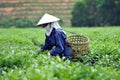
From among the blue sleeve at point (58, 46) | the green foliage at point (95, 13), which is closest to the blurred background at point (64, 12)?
the green foliage at point (95, 13)

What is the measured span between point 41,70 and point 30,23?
35.4m

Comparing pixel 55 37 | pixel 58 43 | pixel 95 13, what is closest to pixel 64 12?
pixel 95 13

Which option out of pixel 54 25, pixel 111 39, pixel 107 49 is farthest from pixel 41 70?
→ pixel 111 39

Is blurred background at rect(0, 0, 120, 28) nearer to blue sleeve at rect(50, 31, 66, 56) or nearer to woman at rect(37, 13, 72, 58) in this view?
woman at rect(37, 13, 72, 58)

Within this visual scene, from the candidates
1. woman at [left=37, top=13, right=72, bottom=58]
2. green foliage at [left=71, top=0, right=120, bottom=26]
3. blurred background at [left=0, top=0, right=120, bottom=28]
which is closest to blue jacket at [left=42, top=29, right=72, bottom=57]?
woman at [left=37, top=13, right=72, bottom=58]

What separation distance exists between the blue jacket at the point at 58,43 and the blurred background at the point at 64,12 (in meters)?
32.5

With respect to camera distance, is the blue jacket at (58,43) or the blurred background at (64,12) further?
the blurred background at (64,12)

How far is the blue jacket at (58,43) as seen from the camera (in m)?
7.75

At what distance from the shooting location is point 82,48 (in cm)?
804

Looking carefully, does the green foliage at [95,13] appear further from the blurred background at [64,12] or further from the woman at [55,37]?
the woman at [55,37]

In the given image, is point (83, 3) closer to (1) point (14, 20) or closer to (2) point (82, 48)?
(1) point (14, 20)

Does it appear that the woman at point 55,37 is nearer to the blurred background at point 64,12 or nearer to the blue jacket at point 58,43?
the blue jacket at point 58,43

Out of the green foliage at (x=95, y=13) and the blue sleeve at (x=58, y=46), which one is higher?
the blue sleeve at (x=58, y=46)

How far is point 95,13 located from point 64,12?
375 cm
